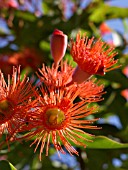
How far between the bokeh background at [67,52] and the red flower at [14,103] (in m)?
0.58

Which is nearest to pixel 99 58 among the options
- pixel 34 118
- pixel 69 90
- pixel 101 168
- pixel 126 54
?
pixel 69 90

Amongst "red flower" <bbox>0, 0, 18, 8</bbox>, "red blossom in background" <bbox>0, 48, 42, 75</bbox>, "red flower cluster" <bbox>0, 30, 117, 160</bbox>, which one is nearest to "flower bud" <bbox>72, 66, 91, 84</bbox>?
"red flower cluster" <bbox>0, 30, 117, 160</bbox>

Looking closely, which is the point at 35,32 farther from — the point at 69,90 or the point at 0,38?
the point at 69,90

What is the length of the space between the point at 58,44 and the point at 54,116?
219mm

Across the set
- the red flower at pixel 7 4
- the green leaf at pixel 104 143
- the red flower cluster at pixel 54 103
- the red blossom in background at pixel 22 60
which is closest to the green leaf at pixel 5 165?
the red flower cluster at pixel 54 103

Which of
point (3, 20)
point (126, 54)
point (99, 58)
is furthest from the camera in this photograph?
point (3, 20)

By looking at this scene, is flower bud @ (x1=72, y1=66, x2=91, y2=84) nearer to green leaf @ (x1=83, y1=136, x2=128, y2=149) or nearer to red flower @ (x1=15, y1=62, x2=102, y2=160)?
red flower @ (x1=15, y1=62, x2=102, y2=160)

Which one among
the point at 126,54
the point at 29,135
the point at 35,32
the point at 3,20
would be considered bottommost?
the point at 29,135

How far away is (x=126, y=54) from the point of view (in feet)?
7.24

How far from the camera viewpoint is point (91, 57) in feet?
4.39

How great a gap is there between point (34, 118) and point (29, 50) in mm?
1091

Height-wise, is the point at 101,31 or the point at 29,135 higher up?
the point at 101,31

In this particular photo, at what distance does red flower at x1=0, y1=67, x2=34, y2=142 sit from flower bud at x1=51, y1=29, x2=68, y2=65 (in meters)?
0.14

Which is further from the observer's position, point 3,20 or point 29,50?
point 3,20
